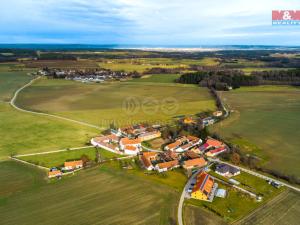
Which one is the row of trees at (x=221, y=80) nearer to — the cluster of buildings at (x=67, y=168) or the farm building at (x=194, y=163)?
the farm building at (x=194, y=163)

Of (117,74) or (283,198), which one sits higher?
(117,74)

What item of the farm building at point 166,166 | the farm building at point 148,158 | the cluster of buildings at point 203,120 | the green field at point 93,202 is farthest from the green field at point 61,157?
the cluster of buildings at point 203,120

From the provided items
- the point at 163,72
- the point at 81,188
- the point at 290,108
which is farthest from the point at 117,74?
the point at 81,188

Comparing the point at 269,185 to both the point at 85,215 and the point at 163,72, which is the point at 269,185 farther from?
the point at 163,72

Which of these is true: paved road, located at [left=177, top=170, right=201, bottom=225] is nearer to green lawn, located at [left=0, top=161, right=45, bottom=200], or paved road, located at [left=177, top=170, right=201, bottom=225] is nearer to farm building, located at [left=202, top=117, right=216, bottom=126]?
green lawn, located at [left=0, top=161, right=45, bottom=200]

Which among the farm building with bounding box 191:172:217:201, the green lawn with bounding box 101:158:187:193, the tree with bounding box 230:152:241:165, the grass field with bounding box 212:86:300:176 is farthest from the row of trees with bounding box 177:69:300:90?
the farm building with bounding box 191:172:217:201

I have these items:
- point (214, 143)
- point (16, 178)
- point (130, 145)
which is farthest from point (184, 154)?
point (16, 178)
